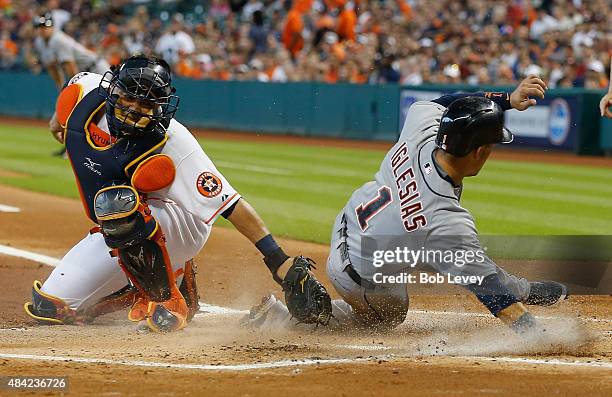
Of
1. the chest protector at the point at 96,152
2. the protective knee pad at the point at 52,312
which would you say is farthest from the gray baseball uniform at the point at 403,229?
the protective knee pad at the point at 52,312

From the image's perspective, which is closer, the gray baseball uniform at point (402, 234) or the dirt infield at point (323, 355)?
the dirt infield at point (323, 355)

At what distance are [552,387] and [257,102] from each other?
1868cm

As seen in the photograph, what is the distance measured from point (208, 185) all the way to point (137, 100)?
0.56 metres

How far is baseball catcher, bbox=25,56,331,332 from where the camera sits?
17.7 feet

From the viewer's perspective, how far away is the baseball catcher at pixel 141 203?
5.38 m

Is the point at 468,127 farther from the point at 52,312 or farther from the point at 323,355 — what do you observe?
the point at 52,312

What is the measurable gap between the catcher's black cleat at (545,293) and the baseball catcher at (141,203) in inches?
40.5

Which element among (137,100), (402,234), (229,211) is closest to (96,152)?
(137,100)

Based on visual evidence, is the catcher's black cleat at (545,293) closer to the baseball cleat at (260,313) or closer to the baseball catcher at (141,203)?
the baseball catcher at (141,203)

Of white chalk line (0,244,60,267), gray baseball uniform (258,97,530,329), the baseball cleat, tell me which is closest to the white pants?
the baseball cleat

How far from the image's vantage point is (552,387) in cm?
425

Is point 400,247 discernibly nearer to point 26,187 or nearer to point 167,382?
point 167,382

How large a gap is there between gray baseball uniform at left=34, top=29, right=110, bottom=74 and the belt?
10370 mm

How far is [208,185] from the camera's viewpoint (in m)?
5.43
